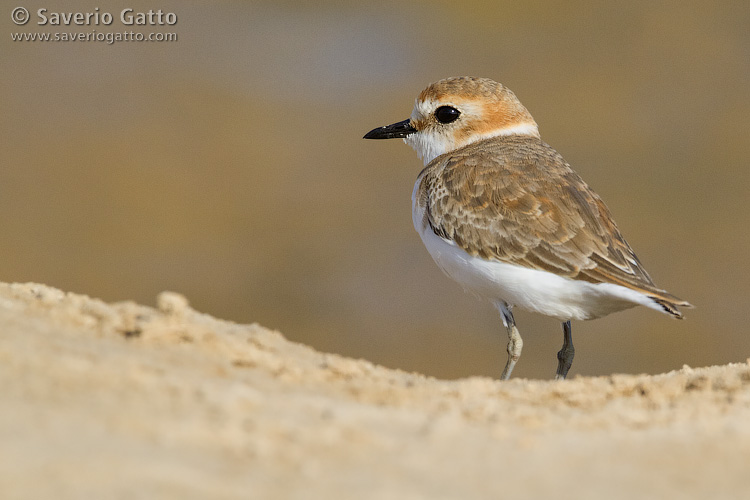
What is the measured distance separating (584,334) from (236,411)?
916 centimetres

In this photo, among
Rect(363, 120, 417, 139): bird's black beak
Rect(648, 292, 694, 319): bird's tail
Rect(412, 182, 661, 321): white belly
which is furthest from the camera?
Rect(363, 120, 417, 139): bird's black beak

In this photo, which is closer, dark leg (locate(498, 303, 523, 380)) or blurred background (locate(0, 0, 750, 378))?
dark leg (locate(498, 303, 523, 380))

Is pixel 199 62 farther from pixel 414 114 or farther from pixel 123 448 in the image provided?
pixel 123 448

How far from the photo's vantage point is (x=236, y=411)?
2.92 m

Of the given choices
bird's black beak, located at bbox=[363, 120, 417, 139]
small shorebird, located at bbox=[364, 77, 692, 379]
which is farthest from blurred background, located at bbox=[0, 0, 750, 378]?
small shorebird, located at bbox=[364, 77, 692, 379]

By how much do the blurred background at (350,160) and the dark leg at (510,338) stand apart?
15.6ft

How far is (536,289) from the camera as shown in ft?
17.9

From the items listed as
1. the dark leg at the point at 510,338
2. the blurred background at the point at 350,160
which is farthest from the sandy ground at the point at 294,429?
the blurred background at the point at 350,160

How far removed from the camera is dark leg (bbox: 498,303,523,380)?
5996mm

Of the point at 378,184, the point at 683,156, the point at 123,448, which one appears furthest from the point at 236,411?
the point at 683,156

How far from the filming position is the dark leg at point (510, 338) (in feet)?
19.7

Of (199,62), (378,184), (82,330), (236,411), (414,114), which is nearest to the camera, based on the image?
(236,411)

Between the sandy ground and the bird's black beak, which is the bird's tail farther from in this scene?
the bird's black beak

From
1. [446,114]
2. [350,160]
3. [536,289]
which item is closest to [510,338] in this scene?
[536,289]
